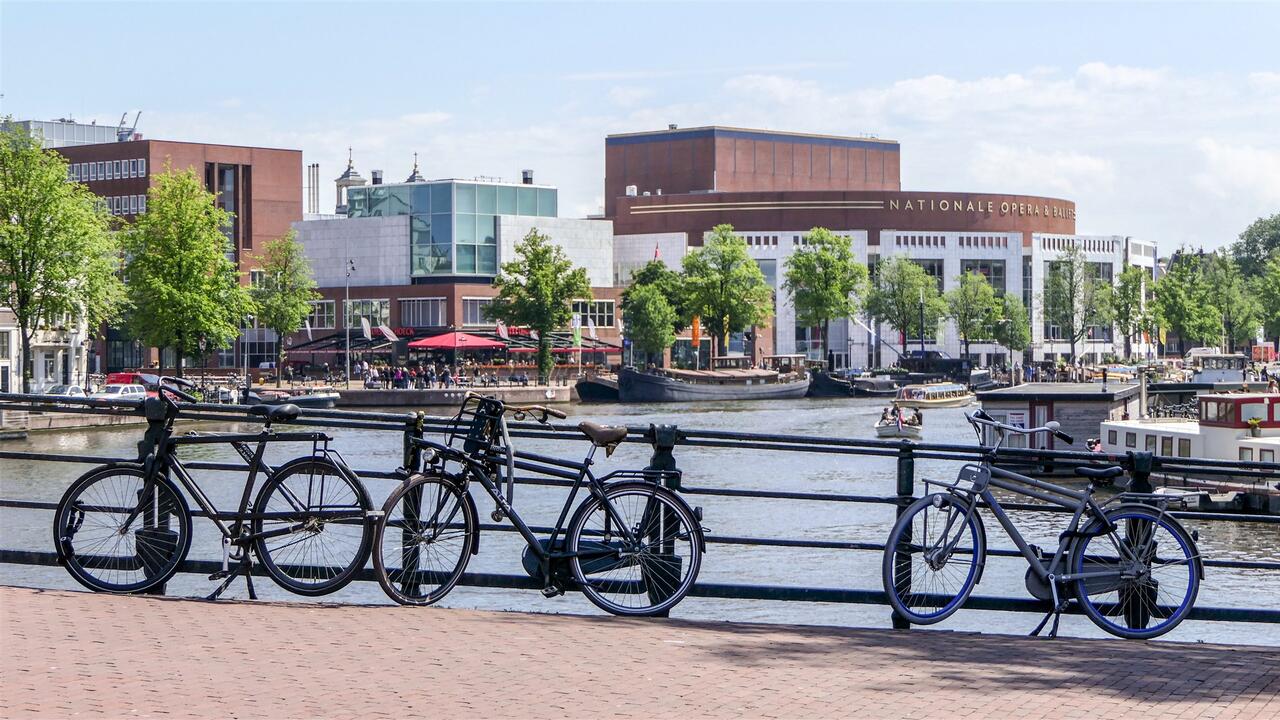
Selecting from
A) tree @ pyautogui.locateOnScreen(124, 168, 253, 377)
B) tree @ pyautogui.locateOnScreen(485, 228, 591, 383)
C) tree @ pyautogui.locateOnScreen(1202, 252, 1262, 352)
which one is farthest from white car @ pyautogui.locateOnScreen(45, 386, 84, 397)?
tree @ pyautogui.locateOnScreen(1202, 252, 1262, 352)

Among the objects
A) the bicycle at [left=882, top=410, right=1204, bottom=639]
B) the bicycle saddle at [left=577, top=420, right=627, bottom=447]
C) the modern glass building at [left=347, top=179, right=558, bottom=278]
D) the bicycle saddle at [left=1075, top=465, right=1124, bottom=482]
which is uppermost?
the modern glass building at [left=347, top=179, right=558, bottom=278]

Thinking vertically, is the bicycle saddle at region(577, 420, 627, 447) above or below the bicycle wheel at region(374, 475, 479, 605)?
above

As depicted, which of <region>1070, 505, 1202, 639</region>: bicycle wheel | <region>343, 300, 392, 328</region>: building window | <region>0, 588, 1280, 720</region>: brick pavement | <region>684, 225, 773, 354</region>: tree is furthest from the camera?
<region>343, 300, 392, 328</region>: building window

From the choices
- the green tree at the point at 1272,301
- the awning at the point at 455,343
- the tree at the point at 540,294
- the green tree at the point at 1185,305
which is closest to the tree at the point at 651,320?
the tree at the point at 540,294

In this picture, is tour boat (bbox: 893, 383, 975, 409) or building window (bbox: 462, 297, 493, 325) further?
building window (bbox: 462, 297, 493, 325)

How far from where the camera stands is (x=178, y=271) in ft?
209

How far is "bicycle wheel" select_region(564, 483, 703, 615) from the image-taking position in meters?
8.59

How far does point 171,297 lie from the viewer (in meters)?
63.0

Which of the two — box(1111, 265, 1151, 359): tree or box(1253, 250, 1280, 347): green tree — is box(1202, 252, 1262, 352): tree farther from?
box(1111, 265, 1151, 359): tree

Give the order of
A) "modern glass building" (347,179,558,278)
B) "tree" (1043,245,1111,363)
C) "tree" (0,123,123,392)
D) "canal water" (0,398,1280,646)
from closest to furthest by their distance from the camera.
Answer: "canal water" (0,398,1280,646), "tree" (0,123,123,392), "modern glass building" (347,179,558,278), "tree" (1043,245,1111,363)

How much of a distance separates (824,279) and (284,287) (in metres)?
37.3

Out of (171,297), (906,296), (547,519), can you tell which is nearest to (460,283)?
(906,296)

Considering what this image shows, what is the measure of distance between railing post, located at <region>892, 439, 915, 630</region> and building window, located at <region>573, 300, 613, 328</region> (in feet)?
332

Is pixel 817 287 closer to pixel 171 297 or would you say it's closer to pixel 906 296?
pixel 906 296
